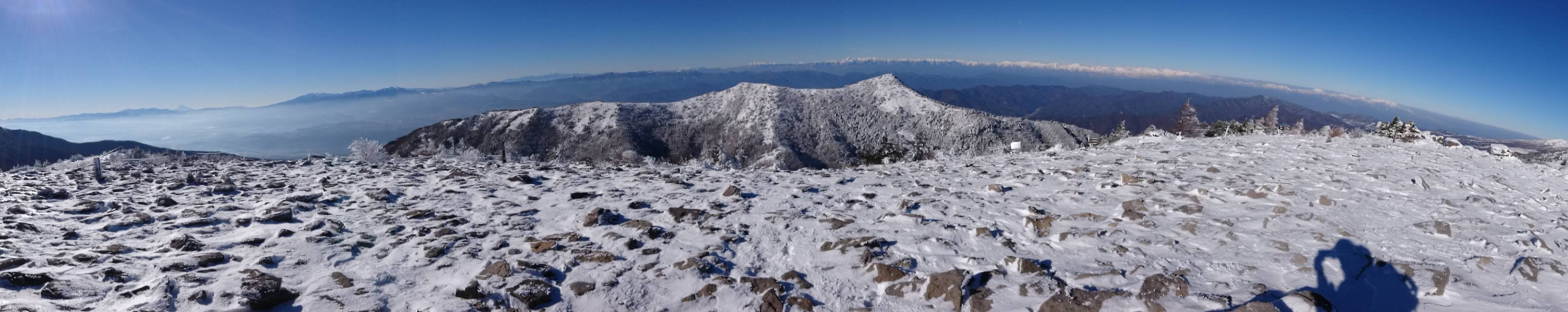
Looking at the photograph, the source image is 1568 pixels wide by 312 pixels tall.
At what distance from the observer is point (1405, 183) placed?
416 inches

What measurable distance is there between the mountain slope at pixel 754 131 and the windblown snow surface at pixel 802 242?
78457 mm

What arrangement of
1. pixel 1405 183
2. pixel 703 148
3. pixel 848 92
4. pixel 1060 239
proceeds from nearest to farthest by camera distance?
pixel 1060 239 → pixel 1405 183 → pixel 703 148 → pixel 848 92

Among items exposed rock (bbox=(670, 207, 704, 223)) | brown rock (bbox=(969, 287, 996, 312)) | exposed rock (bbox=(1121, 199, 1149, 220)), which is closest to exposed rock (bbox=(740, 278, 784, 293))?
brown rock (bbox=(969, 287, 996, 312))

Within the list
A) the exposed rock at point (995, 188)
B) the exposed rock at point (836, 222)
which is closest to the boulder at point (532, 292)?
the exposed rock at point (836, 222)

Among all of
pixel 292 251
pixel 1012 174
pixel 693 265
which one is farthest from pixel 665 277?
pixel 1012 174

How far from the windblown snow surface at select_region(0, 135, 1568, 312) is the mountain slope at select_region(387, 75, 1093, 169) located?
78.5 metres

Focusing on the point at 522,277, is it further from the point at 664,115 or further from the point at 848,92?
the point at 848,92

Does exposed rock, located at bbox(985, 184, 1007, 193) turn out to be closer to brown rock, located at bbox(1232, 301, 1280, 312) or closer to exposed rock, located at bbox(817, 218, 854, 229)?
exposed rock, located at bbox(817, 218, 854, 229)

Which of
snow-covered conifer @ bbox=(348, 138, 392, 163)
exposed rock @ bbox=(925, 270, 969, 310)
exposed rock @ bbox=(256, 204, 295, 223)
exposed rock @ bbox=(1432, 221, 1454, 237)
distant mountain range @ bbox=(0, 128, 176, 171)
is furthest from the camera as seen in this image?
distant mountain range @ bbox=(0, 128, 176, 171)

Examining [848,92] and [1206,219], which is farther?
[848,92]

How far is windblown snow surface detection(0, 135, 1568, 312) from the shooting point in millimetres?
5273

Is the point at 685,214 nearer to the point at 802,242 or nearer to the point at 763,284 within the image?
the point at 802,242

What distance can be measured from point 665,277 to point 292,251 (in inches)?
207

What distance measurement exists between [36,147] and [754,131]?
557ft
